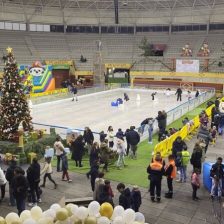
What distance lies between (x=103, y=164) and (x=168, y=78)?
1360 inches

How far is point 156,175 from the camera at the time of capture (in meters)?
10.7

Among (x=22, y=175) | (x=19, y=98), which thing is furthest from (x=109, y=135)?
(x=22, y=175)

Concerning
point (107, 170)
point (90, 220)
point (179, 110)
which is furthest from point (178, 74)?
point (90, 220)

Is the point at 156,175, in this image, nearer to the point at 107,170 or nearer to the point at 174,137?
the point at 107,170

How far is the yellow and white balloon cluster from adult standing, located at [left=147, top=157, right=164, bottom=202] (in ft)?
13.1

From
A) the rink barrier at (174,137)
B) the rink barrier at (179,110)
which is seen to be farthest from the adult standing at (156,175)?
the rink barrier at (179,110)

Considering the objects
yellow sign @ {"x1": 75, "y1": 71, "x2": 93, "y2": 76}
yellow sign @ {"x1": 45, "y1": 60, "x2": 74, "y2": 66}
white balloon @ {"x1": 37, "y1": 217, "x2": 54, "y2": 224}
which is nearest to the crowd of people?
white balloon @ {"x1": 37, "y1": 217, "x2": 54, "y2": 224}

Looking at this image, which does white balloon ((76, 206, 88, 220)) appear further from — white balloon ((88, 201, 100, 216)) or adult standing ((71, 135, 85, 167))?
adult standing ((71, 135, 85, 167))

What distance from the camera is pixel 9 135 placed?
56.8 feet

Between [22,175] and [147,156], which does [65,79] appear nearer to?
[147,156]

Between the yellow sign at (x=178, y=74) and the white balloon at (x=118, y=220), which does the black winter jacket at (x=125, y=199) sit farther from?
the yellow sign at (x=178, y=74)

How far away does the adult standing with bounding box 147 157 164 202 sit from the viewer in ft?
34.7

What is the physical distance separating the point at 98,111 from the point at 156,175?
717 inches

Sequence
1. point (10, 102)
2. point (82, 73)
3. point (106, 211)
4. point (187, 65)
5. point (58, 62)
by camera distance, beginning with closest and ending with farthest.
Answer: point (106, 211) → point (10, 102) → point (187, 65) → point (58, 62) → point (82, 73)
